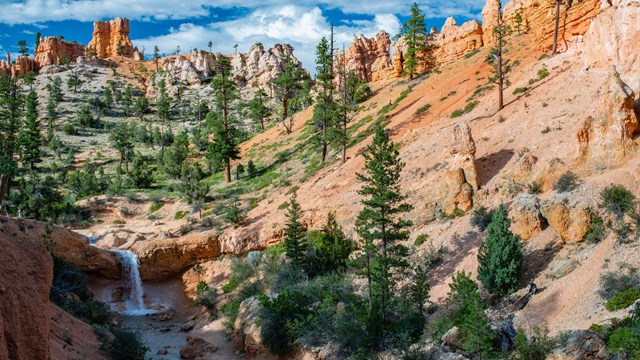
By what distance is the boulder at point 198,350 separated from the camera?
2295 cm

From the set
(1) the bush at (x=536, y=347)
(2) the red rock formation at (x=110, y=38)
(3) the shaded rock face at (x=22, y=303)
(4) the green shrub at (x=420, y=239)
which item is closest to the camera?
(3) the shaded rock face at (x=22, y=303)

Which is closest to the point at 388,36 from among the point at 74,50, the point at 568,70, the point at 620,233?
the point at 568,70

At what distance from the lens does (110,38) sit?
148250 mm

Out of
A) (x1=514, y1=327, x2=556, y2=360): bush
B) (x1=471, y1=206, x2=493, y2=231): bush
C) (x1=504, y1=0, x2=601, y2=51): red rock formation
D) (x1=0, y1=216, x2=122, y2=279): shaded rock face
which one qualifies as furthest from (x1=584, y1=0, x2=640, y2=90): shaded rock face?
(x1=0, y1=216, x2=122, y2=279): shaded rock face

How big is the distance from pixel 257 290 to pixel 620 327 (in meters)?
20.0

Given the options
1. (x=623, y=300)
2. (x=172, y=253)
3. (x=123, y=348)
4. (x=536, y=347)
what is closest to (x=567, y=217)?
→ (x=623, y=300)

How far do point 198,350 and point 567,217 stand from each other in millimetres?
18185

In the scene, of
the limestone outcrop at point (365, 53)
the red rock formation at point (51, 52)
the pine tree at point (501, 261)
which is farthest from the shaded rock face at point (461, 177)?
the red rock formation at point (51, 52)

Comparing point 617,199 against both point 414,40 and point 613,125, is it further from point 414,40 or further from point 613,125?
point 414,40

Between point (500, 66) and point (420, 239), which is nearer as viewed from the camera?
point (420, 239)

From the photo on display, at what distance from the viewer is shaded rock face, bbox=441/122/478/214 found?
26781 mm

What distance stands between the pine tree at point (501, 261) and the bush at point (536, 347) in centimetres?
515

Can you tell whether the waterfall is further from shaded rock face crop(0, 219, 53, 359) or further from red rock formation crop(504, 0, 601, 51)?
red rock formation crop(504, 0, 601, 51)

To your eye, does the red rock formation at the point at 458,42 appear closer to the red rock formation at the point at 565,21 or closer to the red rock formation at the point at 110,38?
the red rock formation at the point at 565,21
